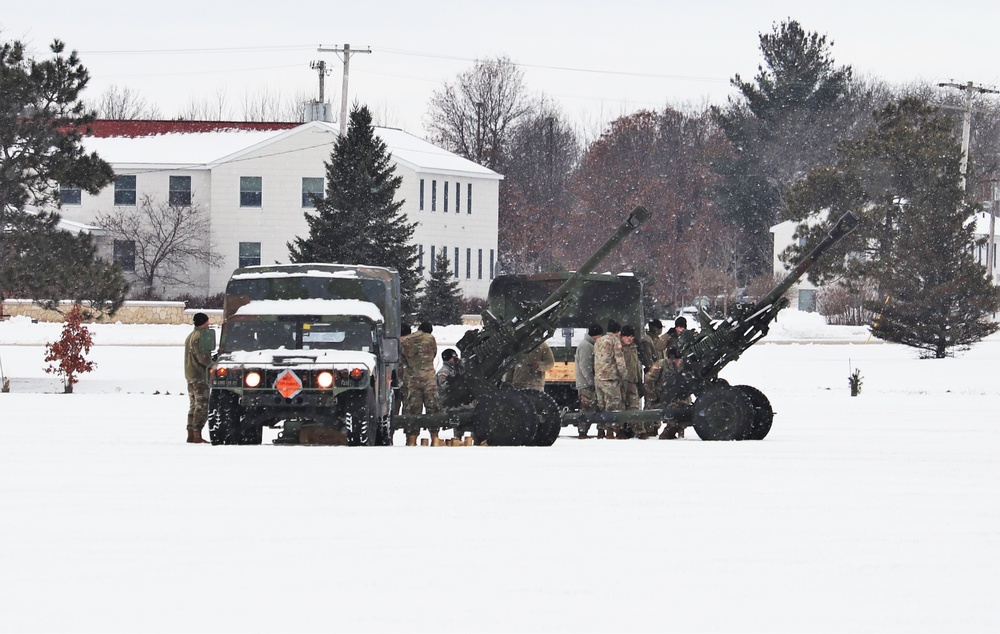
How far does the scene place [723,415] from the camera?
22.0 m

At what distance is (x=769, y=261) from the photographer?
97.7 meters

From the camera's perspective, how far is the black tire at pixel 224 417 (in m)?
20.0

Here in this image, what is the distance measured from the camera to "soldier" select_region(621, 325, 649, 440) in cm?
2342

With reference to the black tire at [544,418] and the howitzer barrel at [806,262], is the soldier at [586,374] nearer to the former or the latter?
the howitzer barrel at [806,262]

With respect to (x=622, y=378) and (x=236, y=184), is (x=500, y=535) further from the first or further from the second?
(x=236, y=184)

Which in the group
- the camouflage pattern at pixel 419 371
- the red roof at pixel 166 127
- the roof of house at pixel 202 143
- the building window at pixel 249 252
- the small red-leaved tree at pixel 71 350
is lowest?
the small red-leaved tree at pixel 71 350

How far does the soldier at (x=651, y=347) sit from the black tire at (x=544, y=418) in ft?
14.1

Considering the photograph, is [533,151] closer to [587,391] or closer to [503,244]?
[503,244]

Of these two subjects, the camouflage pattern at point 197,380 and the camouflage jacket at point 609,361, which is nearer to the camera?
the camouflage pattern at point 197,380

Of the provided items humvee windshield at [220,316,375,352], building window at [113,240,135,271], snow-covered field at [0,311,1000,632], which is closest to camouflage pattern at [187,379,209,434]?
snow-covered field at [0,311,1000,632]

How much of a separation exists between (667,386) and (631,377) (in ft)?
2.36

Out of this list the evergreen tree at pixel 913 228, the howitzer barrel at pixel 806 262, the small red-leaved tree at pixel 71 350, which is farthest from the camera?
the evergreen tree at pixel 913 228

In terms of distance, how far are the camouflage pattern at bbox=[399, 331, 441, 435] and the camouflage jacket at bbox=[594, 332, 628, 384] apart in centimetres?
243

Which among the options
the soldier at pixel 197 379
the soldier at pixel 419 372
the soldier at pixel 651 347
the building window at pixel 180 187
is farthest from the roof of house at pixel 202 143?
the soldier at pixel 197 379
